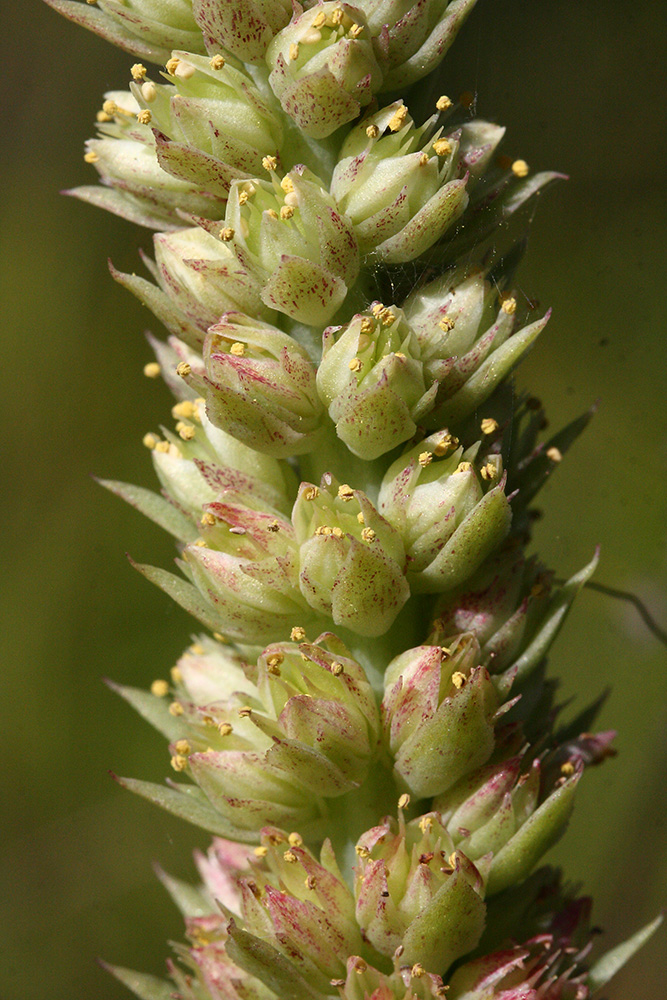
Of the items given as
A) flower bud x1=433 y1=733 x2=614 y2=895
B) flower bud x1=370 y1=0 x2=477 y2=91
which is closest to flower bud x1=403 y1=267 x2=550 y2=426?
flower bud x1=370 y1=0 x2=477 y2=91

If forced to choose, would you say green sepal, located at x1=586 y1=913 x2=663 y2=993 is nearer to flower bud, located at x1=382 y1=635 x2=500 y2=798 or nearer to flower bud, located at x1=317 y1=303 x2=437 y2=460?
flower bud, located at x1=382 y1=635 x2=500 y2=798

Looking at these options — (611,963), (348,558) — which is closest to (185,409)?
(348,558)

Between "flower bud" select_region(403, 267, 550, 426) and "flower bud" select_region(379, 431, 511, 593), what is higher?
"flower bud" select_region(403, 267, 550, 426)

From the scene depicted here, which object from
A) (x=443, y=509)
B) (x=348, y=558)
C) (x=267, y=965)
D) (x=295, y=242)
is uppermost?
(x=295, y=242)

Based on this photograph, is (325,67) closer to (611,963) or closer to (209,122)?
(209,122)

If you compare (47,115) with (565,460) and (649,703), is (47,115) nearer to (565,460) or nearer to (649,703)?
(565,460)
